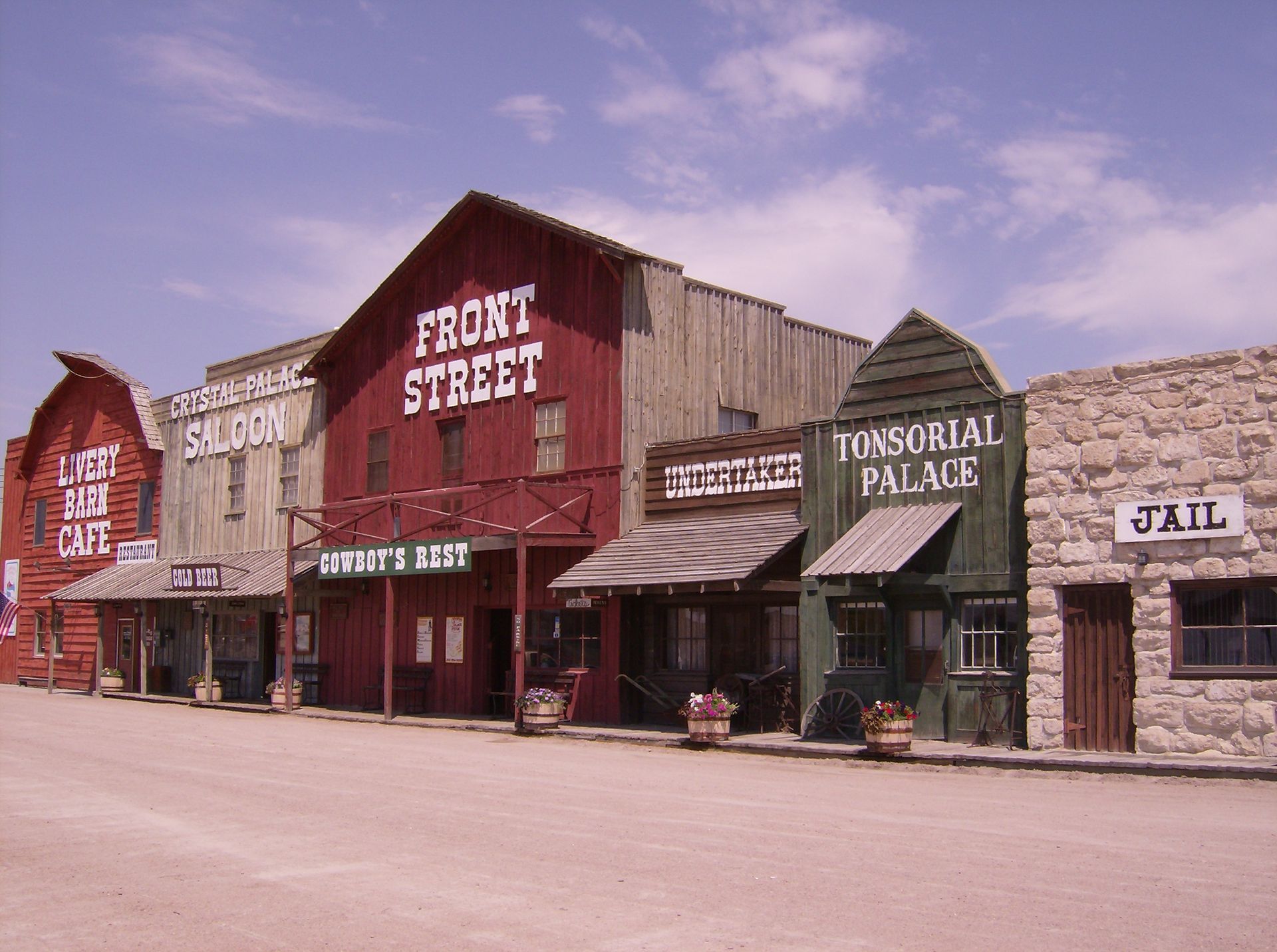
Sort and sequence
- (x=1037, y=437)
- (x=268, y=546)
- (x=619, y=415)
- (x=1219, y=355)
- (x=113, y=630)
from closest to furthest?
(x=1219, y=355) < (x=1037, y=437) < (x=619, y=415) < (x=268, y=546) < (x=113, y=630)

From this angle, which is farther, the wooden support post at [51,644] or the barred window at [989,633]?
the wooden support post at [51,644]

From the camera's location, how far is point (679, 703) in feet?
73.0

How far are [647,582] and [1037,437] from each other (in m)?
6.42

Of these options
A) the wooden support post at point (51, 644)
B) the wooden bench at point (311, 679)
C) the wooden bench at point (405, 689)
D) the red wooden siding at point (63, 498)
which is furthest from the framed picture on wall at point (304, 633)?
the wooden support post at point (51, 644)

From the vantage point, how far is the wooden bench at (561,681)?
2394 cm

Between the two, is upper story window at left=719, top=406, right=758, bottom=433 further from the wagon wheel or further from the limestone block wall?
the limestone block wall

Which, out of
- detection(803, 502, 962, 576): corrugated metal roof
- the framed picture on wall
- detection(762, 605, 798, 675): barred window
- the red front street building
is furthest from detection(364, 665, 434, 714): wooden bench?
detection(803, 502, 962, 576): corrugated metal roof

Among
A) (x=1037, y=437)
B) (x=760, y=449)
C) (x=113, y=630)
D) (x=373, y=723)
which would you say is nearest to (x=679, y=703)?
(x=760, y=449)

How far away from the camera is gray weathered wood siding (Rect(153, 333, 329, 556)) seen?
104 ft

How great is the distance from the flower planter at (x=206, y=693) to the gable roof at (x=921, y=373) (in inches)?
729

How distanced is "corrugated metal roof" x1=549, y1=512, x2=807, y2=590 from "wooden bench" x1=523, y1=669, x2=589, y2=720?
2021mm

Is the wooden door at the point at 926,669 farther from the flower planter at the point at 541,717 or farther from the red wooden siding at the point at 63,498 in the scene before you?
the red wooden siding at the point at 63,498

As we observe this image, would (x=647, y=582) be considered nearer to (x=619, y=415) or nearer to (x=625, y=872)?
(x=619, y=415)

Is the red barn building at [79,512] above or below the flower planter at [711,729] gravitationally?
above
